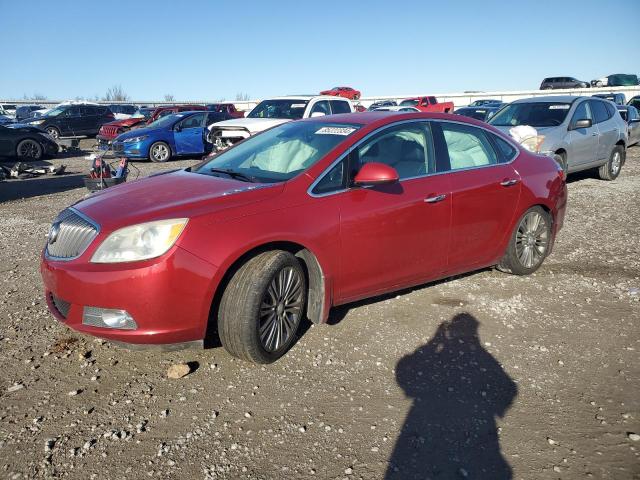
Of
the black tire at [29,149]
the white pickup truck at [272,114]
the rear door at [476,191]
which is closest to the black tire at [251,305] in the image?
the rear door at [476,191]

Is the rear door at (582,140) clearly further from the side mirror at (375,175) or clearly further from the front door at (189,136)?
the front door at (189,136)

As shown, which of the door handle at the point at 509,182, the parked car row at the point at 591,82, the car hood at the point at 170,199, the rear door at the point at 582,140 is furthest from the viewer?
the parked car row at the point at 591,82

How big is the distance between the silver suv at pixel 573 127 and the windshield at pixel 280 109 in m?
4.39

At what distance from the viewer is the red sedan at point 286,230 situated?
2.98 m

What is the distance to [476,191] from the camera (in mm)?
4332

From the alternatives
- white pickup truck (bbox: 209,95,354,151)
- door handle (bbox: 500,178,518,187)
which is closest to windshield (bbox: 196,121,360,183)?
door handle (bbox: 500,178,518,187)

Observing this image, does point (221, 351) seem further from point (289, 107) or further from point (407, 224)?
point (289, 107)

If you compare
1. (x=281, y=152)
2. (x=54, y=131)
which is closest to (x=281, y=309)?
(x=281, y=152)

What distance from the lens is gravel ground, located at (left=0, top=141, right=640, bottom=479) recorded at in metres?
2.51

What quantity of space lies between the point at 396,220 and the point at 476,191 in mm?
986

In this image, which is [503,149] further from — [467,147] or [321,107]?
[321,107]

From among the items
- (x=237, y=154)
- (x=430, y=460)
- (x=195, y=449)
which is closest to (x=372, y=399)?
(x=430, y=460)

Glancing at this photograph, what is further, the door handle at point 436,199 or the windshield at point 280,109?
the windshield at point 280,109

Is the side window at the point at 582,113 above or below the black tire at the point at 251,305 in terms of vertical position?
above
